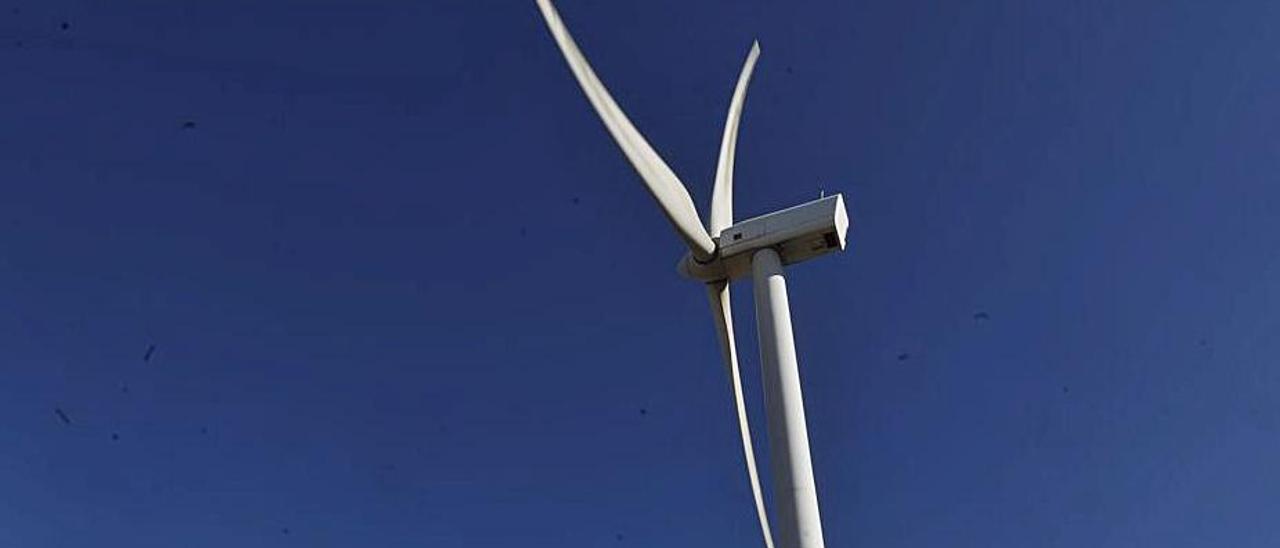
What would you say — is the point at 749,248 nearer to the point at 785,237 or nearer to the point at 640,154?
the point at 785,237

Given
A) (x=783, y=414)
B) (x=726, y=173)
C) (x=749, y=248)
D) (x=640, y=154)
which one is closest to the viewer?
(x=783, y=414)

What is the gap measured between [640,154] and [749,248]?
1.93m

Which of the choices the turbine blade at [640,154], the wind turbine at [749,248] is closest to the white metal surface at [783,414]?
the wind turbine at [749,248]

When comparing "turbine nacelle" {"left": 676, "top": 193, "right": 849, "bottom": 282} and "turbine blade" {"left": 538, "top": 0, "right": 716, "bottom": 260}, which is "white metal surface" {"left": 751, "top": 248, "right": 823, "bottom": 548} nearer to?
"turbine nacelle" {"left": 676, "top": 193, "right": 849, "bottom": 282}

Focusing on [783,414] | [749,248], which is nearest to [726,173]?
[749,248]

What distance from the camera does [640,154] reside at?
14508 mm

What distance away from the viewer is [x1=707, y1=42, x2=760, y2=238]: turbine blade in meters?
15.9

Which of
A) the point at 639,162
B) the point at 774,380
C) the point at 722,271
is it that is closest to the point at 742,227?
the point at 722,271

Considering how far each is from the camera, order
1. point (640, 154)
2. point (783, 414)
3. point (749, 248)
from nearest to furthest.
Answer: point (783, 414), point (640, 154), point (749, 248)

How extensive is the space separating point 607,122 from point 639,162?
0.66m

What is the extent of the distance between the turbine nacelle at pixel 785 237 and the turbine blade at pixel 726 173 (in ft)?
1.87

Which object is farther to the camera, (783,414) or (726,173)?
(726,173)

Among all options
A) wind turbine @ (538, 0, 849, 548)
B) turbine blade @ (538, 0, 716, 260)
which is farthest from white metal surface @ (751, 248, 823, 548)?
turbine blade @ (538, 0, 716, 260)

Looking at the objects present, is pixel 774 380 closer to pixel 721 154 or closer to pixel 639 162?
pixel 639 162
